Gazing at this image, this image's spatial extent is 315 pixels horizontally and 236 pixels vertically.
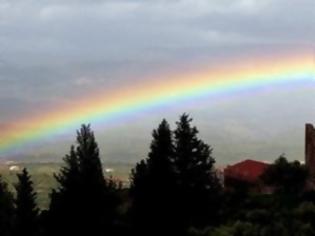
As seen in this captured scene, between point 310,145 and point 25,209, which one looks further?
point 310,145

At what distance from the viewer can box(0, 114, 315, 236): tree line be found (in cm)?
4272

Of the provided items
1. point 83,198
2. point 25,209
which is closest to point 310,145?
point 25,209

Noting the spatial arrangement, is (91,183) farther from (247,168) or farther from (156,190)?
(247,168)

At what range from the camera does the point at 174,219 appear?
44.8 meters

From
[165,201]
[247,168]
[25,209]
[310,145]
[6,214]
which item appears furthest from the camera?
[247,168]

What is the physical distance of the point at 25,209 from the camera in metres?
62.2

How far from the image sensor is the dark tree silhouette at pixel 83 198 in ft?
147

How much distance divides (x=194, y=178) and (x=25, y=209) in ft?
59.7

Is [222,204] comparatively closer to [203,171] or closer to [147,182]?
[203,171]

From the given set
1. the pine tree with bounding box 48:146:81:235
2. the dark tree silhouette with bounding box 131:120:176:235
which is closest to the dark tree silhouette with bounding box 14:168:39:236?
the pine tree with bounding box 48:146:81:235

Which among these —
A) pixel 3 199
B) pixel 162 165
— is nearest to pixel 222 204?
pixel 162 165

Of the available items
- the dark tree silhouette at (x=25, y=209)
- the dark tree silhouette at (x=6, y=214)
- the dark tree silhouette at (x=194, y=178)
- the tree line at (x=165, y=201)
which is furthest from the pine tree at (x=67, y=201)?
the dark tree silhouette at (x=6, y=214)

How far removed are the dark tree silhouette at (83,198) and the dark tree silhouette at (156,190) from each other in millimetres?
1547

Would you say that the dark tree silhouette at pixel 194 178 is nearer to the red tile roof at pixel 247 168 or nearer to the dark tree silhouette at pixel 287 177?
the dark tree silhouette at pixel 287 177
